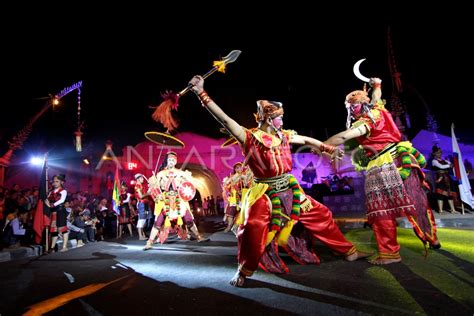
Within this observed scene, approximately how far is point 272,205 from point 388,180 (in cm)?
141

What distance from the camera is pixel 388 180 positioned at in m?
3.18

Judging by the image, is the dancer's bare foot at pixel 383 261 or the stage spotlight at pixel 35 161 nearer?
the dancer's bare foot at pixel 383 261

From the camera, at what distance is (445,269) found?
8.80ft

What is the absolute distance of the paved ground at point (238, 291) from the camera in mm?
1980

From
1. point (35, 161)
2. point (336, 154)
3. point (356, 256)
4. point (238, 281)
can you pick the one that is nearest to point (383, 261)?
point (356, 256)

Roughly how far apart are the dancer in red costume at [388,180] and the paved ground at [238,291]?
0.31 metres

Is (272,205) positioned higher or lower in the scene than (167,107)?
lower

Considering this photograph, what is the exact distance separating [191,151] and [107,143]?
5812 mm

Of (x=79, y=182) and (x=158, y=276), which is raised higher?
(x=79, y=182)

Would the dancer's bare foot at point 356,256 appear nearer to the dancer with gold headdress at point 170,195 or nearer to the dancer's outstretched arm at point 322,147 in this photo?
the dancer's outstretched arm at point 322,147

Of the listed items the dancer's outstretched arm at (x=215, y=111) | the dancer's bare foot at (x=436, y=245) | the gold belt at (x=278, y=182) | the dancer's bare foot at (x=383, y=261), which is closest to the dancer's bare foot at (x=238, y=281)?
the gold belt at (x=278, y=182)

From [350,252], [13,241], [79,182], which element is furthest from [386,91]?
[79,182]

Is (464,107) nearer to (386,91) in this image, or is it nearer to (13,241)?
(386,91)

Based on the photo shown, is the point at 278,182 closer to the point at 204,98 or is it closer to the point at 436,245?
the point at 204,98
